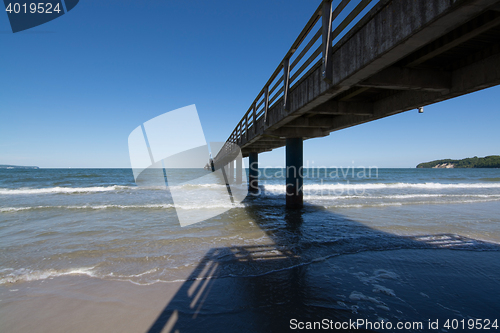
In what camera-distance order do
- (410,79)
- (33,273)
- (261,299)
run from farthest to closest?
(33,273), (410,79), (261,299)

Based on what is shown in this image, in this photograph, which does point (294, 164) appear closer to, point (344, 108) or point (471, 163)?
point (344, 108)

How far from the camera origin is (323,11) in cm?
445

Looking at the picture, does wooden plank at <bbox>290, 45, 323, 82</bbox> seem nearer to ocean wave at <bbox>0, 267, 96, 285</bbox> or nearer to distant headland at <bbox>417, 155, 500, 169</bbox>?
ocean wave at <bbox>0, 267, 96, 285</bbox>

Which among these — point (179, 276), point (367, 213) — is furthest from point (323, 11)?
point (367, 213)

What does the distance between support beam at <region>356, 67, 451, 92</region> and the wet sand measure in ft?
11.6

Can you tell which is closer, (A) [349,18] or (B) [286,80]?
(A) [349,18]

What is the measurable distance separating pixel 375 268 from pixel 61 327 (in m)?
5.51

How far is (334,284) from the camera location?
4359mm

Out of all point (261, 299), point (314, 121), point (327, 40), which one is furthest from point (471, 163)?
point (261, 299)

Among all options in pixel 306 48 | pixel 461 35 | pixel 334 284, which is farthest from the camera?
pixel 306 48

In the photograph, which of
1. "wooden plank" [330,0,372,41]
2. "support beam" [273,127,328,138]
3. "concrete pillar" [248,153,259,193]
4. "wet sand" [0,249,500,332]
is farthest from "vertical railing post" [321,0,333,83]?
"concrete pillar" [248,153,259,193]

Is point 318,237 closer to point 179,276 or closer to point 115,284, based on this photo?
point 179,276

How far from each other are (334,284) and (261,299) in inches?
56.0

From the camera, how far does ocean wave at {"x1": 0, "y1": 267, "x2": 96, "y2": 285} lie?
4.83 m
